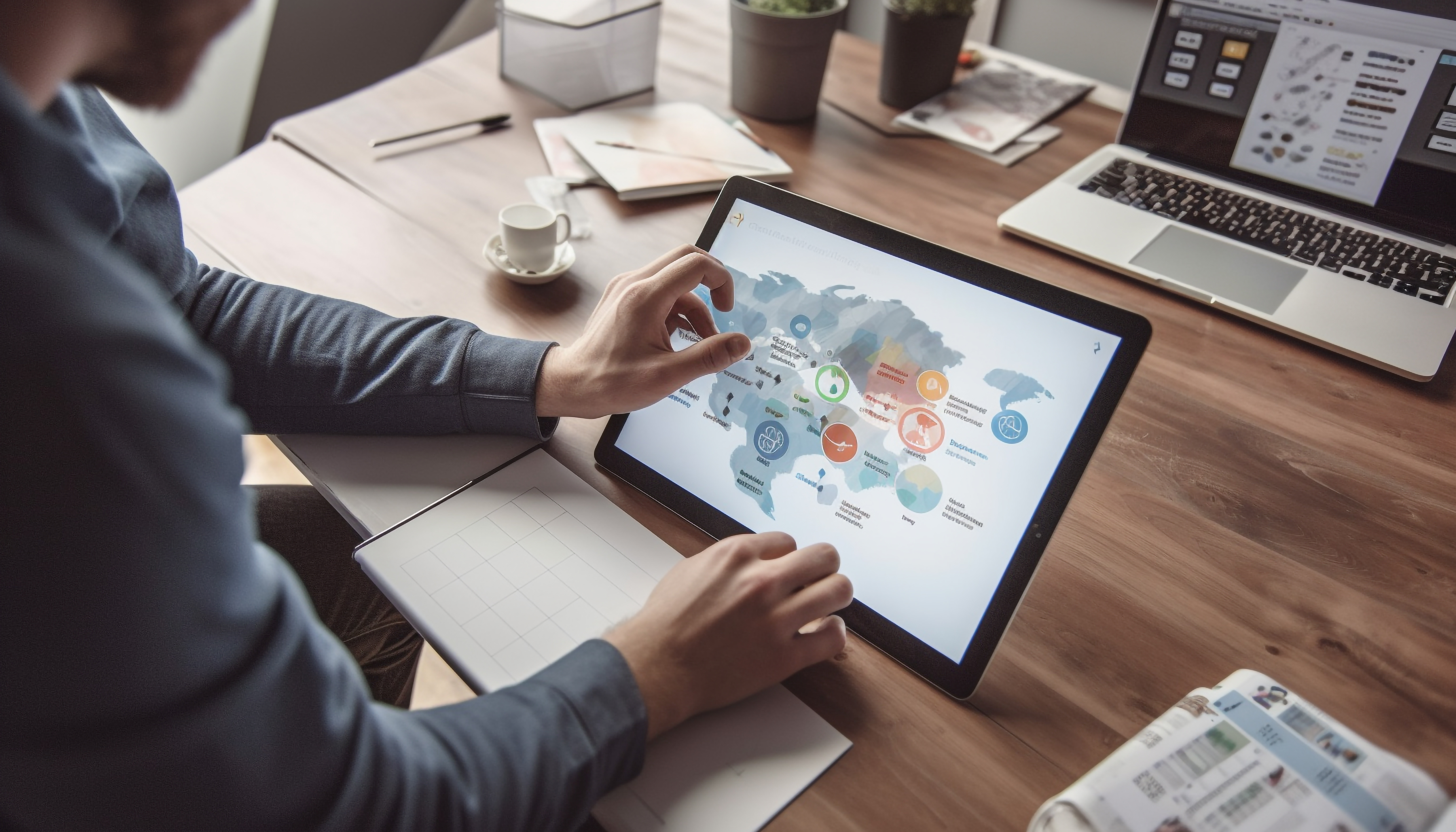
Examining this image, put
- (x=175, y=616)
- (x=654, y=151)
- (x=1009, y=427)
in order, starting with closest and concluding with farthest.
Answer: (x=175, y=616) → (x=1009, y=427) → (x=654, y=151)

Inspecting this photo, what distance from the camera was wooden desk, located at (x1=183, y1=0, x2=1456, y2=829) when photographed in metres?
0.63

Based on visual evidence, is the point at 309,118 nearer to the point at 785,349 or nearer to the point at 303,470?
the point at 303,470

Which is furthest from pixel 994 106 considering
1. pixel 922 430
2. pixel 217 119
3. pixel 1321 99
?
pixel 217 119

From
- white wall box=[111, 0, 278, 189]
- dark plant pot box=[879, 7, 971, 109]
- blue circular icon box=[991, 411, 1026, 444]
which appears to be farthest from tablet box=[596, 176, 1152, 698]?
white wall box=[111, 0, 278, 189]

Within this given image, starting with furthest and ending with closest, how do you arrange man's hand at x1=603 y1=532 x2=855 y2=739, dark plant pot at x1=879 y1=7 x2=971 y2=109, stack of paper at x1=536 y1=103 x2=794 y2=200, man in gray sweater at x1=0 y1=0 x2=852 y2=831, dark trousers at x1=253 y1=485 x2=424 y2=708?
dark plant pot at x1=879 y1=7 x2=971 y2=109, stack of paper at x1=536 y1=103 x2=794 y2=200, dark trousers at x1=253 y1=485 x2=424 y2=708, man's hand at x1=603 y1=532 x2=855 y2=739, man in gray sweater at x1=0 y1=0 x2=852 y2=831

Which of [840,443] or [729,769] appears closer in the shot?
[729,769]

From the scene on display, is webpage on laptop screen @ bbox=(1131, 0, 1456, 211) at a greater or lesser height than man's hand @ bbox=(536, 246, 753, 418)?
greater

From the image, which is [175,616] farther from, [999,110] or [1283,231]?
[999,110]

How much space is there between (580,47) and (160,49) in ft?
3.15

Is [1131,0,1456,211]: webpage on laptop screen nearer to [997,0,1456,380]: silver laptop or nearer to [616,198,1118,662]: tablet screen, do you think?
[997,0,1456,380]: silver laptop

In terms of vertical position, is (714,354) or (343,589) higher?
(714,354)

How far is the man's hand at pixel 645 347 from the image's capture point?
77cm

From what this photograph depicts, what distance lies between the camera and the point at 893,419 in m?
0.72

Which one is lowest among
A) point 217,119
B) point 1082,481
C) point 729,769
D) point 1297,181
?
point 217,119
